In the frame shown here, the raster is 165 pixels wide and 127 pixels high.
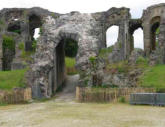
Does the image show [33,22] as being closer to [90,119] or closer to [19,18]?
[19,18]

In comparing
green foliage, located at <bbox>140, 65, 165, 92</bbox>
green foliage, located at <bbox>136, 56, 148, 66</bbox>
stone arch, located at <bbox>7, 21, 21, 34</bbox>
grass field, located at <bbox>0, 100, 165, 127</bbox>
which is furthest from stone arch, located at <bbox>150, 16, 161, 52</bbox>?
grass field, located at <bbox>0, 100, 165, 127</bbox>

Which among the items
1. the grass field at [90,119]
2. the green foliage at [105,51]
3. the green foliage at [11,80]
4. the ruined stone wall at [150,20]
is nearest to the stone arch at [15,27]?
the green foliage at [105,51]

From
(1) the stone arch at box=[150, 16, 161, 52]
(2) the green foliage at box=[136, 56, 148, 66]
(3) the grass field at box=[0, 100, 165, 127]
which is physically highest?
(1) the stone arch at box=[150, 16, 161, 52]

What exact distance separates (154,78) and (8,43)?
74.4 ft

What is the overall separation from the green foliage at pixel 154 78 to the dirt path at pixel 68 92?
18.0ft

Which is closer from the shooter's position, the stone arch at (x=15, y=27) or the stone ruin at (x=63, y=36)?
the stone ruin at (x=63, y=36)

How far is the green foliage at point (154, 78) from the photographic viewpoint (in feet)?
67.1

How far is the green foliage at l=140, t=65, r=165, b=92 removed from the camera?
20.5 m

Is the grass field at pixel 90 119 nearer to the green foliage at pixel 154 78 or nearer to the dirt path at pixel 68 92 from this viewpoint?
the green foliage at pixel 154 78

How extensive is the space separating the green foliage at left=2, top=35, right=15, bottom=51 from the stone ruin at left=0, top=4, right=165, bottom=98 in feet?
2.21

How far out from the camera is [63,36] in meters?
23.7

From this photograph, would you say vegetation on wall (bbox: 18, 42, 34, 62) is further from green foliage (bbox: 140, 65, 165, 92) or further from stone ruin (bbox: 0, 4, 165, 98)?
green foliage (bbox: 140, 65, 165, 92)

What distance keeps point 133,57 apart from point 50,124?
2030 centimetres

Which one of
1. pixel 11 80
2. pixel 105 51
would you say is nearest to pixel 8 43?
pixel 105 51
